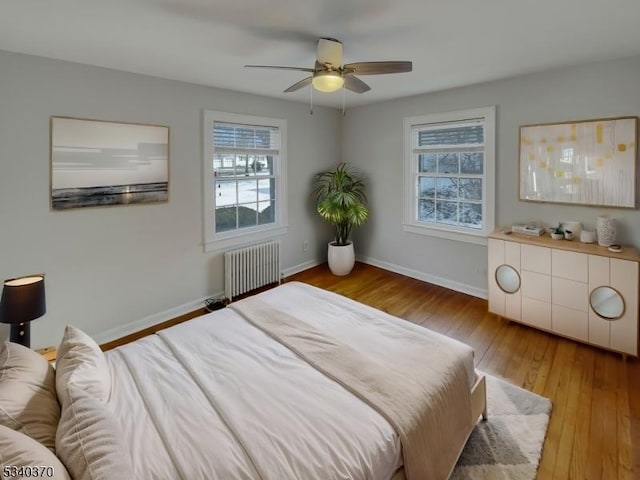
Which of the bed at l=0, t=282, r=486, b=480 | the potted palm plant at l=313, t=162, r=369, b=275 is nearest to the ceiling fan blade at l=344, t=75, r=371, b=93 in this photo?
the bed at l=0, t=282, r=486, b=480

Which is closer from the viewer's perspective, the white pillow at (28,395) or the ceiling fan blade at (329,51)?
the white pillow at (28,395)

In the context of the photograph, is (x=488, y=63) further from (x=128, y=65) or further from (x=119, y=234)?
(x=119, y=234)

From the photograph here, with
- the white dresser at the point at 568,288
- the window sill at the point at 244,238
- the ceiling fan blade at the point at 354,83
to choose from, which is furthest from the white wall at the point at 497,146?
the window sill at the point at 244,238

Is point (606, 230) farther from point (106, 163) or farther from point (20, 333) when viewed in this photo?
point (20, 333)

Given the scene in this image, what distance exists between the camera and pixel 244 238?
412 centimetres

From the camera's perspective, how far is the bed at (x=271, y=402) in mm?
1110

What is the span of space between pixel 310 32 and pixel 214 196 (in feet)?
7.00

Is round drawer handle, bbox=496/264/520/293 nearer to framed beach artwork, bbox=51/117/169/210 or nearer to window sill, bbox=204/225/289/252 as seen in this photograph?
window sill, bbox=204/225/289/252

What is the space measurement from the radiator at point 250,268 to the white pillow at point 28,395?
2.44 m

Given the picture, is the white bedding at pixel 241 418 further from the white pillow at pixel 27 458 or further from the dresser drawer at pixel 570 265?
the dresser drawer at pixel 570 265

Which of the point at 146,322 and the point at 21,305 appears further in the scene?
the point at 146,322

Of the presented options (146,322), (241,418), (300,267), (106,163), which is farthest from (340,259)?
(241,418)

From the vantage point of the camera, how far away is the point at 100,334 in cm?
303

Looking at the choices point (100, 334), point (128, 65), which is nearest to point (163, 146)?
point (128, 65)
